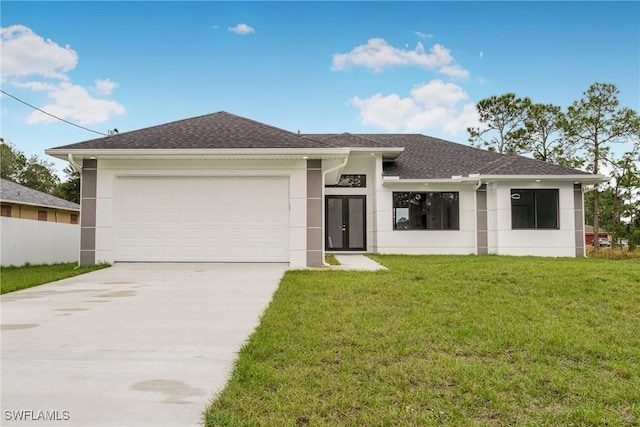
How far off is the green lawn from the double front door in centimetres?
1049

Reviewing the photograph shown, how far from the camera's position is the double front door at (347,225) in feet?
57.1

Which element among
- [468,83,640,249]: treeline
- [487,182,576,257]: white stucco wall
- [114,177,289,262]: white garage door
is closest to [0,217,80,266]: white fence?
[114,177,289,262]: white garage door

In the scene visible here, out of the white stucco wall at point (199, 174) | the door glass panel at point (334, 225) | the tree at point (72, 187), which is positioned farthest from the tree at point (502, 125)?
the tree at point (72, 187)

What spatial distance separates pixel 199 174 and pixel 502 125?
23.3 metres

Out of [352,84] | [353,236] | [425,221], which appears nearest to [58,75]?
[352,84]

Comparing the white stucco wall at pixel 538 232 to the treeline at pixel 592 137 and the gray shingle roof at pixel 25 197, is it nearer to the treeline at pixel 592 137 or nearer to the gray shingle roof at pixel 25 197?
the treeline at pixel 592 137

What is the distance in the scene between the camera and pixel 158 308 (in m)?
6.01

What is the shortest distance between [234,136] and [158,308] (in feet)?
21.7

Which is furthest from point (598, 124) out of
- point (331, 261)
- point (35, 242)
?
point (35, 242)

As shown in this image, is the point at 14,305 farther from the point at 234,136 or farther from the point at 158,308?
the point at 234,136

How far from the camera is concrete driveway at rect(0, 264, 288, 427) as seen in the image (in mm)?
2736

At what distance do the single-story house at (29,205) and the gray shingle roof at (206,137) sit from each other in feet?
32.7

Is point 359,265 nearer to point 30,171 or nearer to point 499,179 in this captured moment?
point 499,179

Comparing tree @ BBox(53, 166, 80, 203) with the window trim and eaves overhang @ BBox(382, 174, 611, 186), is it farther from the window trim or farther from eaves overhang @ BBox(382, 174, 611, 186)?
the window trim
